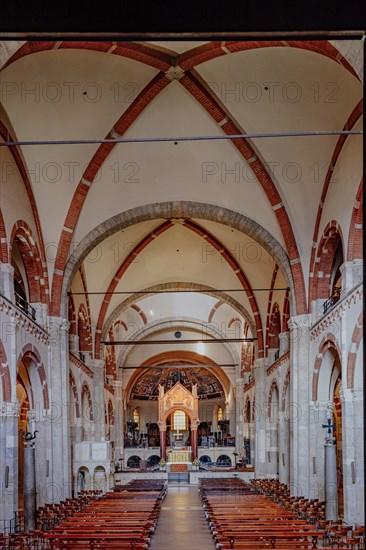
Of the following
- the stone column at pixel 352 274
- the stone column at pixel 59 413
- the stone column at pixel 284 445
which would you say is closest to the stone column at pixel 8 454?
the stone column at pixel 59 413

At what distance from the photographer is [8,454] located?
69.6 ft

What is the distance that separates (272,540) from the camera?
16.5 m

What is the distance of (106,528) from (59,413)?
9774mm

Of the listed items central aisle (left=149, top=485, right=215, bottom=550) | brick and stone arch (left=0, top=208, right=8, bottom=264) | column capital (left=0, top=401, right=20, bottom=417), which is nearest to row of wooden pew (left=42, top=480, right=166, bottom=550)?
central aisle (left=149, top=485, right=215, bottom=550)

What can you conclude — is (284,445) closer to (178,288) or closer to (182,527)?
(182,527)

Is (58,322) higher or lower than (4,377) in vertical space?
higher

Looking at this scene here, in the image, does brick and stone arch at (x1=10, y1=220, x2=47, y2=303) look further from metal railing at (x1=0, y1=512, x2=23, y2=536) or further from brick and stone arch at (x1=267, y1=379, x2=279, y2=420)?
brick and stone arch at (x1=267, y1=379, x2=279, y2=420)

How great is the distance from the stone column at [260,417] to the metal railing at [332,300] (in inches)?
555

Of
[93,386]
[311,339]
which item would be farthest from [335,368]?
[93,386]

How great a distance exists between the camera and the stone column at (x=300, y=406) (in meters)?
26.7

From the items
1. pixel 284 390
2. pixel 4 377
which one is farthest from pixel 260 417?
pixel 4 377

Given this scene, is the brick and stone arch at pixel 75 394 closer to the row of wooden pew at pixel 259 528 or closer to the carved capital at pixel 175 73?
the row of wooden pew at pixel 259 528

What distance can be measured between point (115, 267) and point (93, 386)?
8.48 meters

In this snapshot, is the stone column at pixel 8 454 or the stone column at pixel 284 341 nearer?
the stone column at pixel 8 454
